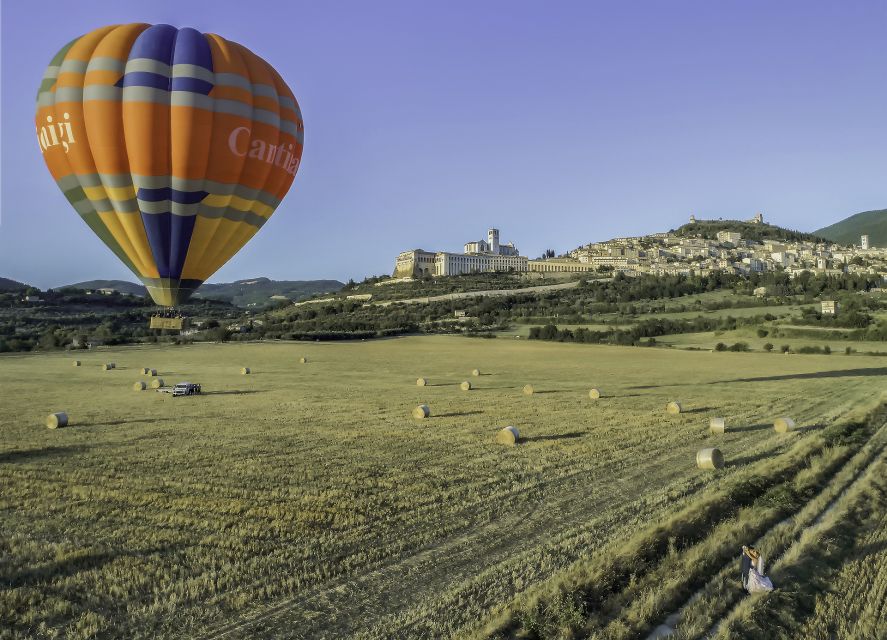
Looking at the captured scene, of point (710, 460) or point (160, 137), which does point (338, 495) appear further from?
point (160, 137)

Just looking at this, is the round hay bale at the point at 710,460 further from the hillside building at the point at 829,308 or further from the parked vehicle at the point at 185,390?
the hillside building at the point at 829,308

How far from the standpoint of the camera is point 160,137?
63.8 feet

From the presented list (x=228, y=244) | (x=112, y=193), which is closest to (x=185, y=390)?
(x=228, y=244)

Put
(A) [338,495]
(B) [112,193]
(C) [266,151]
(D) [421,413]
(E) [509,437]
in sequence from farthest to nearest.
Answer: (C) [266,151]
(D) [421,413]
(B) [112,193]
(E) [509,437]
(A) [338,495]

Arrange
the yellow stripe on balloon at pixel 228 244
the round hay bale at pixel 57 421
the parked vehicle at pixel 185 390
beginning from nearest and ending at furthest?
the round hay bale at pixel 57 421
the yellow stripe on balloon at pixel 228 244
the parked vehicle at pixel 185 390

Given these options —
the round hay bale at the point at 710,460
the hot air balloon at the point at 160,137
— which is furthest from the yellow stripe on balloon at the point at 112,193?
the round hay bale at the point at 710,460

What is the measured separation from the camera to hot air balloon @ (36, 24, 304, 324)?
1933 centimetres

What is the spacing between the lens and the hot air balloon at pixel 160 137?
1933 cm

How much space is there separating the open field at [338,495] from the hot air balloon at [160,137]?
6388mm

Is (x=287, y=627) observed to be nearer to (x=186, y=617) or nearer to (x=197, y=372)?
(x=186, y=617)

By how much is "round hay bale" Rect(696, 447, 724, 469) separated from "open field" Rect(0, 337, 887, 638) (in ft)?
0.99

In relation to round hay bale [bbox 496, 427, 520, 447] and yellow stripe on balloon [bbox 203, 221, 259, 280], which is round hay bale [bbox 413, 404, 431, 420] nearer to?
round hay bale [bbox 496, 427, 520, 447]

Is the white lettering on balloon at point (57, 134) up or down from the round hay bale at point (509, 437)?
up

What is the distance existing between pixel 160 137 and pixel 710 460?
60.6 ft
